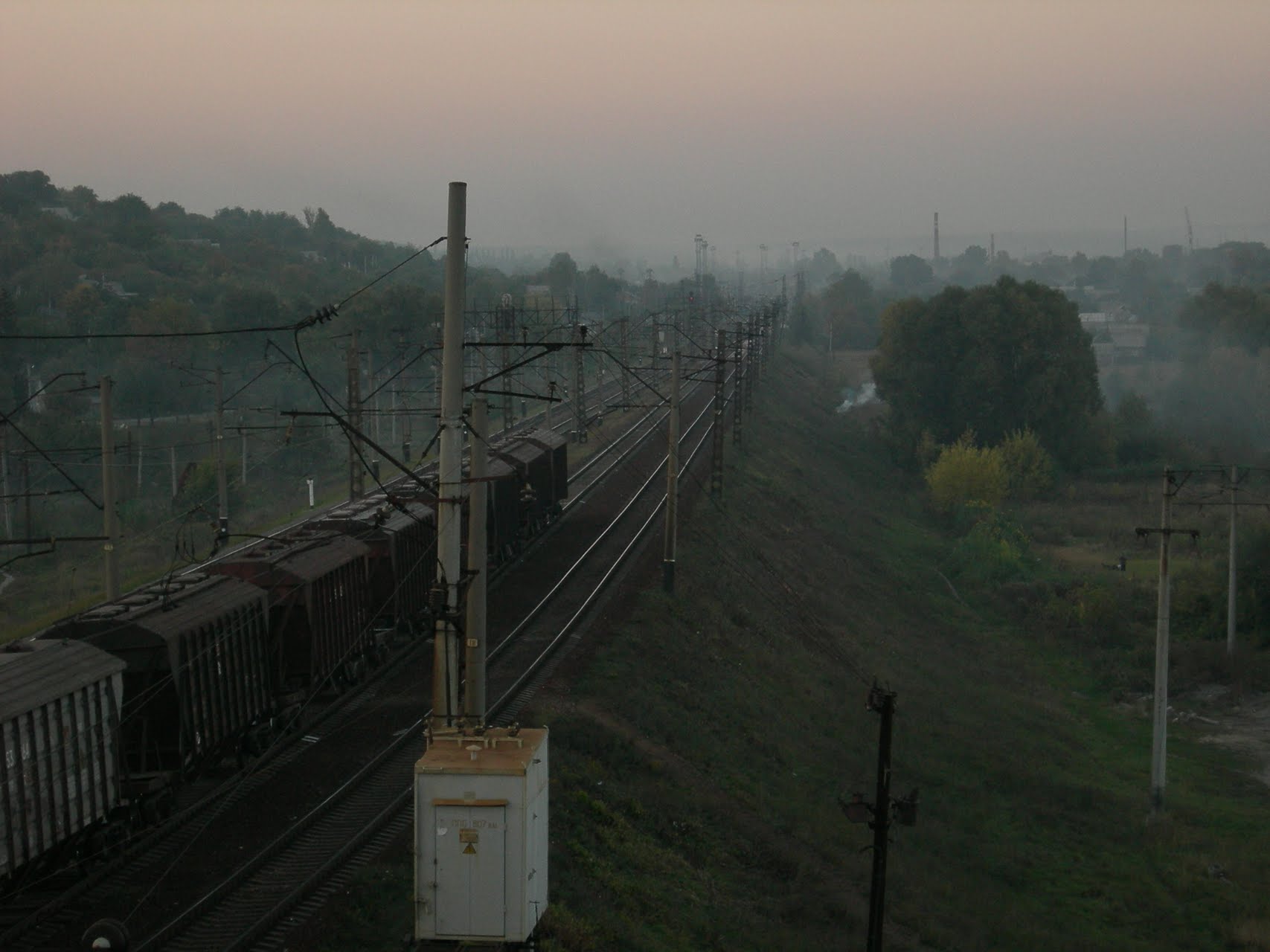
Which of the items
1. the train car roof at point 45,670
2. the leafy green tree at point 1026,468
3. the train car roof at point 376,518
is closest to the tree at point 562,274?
the leafy green tree at point 1026,468

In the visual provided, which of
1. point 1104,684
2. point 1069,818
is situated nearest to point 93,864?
point 1069,818

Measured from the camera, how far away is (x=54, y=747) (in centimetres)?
1434

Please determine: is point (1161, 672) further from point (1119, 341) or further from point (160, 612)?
point (1119, 341)

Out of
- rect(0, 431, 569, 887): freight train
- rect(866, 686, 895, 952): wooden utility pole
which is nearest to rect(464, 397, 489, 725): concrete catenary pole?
rect(0, 431, 569, 887): freight train

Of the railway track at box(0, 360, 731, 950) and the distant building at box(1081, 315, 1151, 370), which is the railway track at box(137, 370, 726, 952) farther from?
the distant building at box(1081, 315, 1151, 370)

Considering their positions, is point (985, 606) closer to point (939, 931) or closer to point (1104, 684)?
point (1104, 684)

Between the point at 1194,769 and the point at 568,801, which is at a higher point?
the point at 568,801

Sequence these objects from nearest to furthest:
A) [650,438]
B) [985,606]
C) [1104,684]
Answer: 1. [1104,684]
2. [985,606]
3. [650,438]

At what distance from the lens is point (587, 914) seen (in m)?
15.4

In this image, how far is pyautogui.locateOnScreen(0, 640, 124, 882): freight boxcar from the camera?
13.5m

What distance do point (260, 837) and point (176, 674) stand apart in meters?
2.35

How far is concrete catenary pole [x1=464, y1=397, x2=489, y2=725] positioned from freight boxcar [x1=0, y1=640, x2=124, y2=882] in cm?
448

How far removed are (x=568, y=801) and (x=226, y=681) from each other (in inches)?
203

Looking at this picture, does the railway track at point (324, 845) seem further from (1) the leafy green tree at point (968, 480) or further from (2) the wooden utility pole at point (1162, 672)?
(1) the leafy green tree at point (968, 480)
